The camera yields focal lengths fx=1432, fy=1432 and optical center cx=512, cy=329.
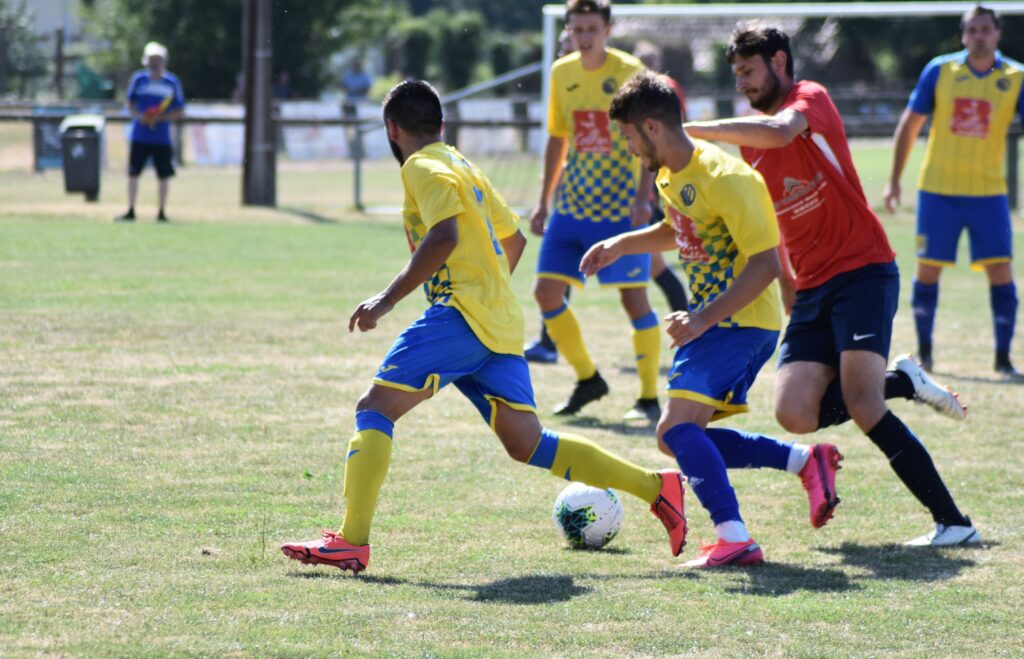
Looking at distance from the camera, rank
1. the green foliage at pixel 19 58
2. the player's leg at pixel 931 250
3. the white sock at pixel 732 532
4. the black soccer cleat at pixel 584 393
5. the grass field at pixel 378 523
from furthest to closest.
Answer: the green foliage at pixel 19 58, the player's leg at pixel 931 250, the black soccer cleat at pixel 584 393, the white sock at pixel 732 532, the grass field at pixel 378 523

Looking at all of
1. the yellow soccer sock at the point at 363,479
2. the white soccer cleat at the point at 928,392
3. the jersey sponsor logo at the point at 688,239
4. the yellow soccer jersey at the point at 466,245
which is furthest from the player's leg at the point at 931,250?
the yellow soccer sock at the point at 363,479

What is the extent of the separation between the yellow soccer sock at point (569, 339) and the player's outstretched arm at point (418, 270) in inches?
124

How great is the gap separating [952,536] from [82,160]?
52.8ft

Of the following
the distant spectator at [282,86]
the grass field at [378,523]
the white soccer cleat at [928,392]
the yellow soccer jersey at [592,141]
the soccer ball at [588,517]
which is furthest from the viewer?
the distant spectator at [282,86]

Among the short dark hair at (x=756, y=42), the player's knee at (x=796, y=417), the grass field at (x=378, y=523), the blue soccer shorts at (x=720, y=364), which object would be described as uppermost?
the short dark hair at (x=756, y=42)

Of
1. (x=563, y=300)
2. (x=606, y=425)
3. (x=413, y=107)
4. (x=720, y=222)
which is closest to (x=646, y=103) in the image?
(x=720, y=222)

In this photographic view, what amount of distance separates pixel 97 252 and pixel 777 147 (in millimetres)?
9870

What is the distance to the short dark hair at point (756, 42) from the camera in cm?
511

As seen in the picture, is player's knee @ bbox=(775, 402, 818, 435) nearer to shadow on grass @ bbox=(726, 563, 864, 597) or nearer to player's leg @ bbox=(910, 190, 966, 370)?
shadow on grass @ bbox=(726, 563, 864, 597)

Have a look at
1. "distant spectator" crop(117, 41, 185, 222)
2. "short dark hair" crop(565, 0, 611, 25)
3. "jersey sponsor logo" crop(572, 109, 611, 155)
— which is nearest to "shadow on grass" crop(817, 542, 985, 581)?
"jersey sponsor logo" crop(572, 109, 611, 155)

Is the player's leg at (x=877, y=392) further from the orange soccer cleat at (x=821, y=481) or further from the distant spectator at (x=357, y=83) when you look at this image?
the distant spectator at (x=357, y=83)

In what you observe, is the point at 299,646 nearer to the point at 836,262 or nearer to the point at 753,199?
the point at 753,199

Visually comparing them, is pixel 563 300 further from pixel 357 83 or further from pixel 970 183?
pixel 357 83

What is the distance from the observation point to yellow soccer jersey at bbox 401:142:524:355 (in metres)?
4.69
